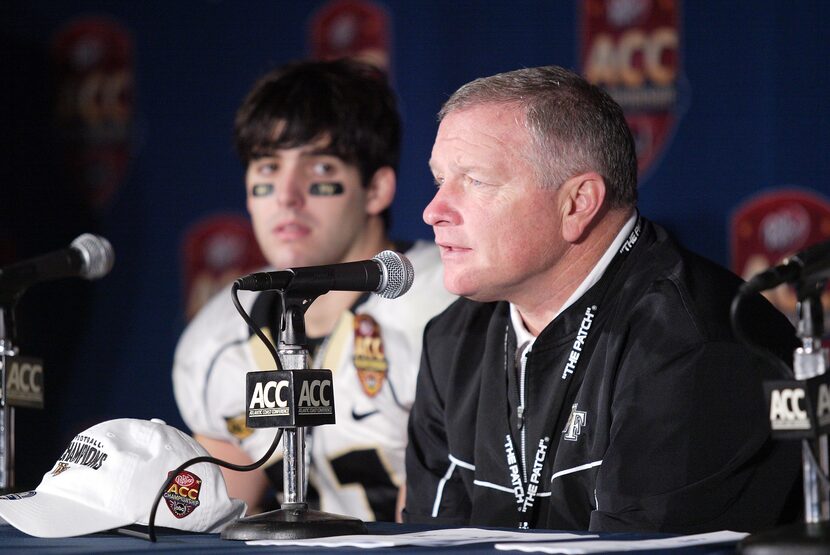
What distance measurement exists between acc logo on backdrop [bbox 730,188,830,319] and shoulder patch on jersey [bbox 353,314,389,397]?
33.3 inches

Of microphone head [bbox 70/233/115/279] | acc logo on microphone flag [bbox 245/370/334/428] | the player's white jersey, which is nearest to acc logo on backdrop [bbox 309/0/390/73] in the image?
the player's white jersey

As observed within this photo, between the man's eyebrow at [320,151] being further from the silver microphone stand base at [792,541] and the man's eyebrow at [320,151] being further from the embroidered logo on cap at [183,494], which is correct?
the silver microphone stand base at [792,541]

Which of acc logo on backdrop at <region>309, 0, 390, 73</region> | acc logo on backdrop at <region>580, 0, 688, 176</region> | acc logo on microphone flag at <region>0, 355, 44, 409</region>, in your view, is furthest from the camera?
acc logo on backdrop at <region>309, 0, 390, 73</region>

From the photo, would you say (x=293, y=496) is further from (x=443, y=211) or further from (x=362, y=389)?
(x=362, y=389)

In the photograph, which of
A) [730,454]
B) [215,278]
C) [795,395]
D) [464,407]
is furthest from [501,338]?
[215,278]

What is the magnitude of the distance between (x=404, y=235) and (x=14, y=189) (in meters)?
1.29

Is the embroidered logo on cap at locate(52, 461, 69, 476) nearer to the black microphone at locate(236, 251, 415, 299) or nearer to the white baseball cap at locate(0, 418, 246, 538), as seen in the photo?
the white baseball cap at locate(0, 418, 246, 538)

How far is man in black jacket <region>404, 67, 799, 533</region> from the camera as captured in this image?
1631 millimetres

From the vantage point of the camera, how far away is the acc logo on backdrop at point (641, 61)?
286 centimetres

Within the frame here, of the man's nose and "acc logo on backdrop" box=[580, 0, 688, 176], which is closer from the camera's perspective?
the man's nose

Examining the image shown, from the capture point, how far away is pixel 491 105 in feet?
6.03

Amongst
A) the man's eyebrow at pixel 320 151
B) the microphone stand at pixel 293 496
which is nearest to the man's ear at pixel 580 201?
the microphone stand at pixel 293 496

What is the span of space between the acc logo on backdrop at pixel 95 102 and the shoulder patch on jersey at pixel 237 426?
1.22 m

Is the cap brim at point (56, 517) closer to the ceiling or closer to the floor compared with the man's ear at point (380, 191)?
closer to the floor
